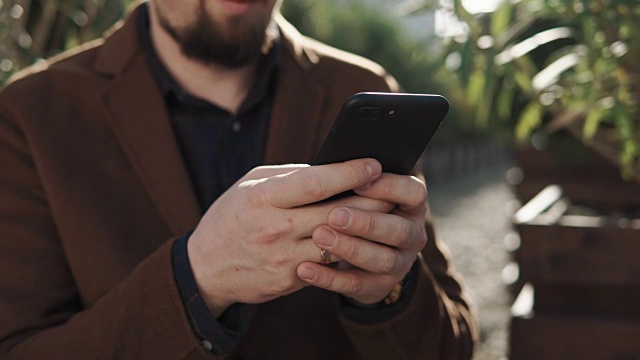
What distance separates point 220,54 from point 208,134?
17cm

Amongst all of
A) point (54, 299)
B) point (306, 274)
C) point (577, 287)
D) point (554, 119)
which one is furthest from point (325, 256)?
point (554, 119)

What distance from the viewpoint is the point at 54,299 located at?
2.39 metres

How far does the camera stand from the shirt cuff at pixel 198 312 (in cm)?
209

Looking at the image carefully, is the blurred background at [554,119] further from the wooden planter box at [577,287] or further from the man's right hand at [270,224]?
the man's right hand at [270,224]

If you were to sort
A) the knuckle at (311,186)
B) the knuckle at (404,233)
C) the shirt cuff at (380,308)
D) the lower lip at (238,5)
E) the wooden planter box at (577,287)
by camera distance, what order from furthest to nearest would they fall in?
the wooden planter box at (577,287) < the lower lip at (238,5) < the shirt cuff at (380,308) < the knuckle at (404,233) < the knuckle at (311,186)

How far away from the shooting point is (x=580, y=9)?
3.11m

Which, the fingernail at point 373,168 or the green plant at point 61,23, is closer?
the fingernail at point 373,168

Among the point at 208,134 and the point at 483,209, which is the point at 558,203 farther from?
the point at 483,209

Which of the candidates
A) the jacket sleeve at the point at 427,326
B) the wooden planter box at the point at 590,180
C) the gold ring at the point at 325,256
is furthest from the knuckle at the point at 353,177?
the wooden planter box at the point at 590,180

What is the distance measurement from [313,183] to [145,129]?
77 cm

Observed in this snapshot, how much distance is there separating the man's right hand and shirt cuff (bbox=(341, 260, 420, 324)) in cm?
30

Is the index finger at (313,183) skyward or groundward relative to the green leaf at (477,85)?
skyward

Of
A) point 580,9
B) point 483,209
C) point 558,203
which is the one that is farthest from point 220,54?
point 483,209

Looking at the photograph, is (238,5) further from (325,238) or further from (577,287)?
(577,287)
